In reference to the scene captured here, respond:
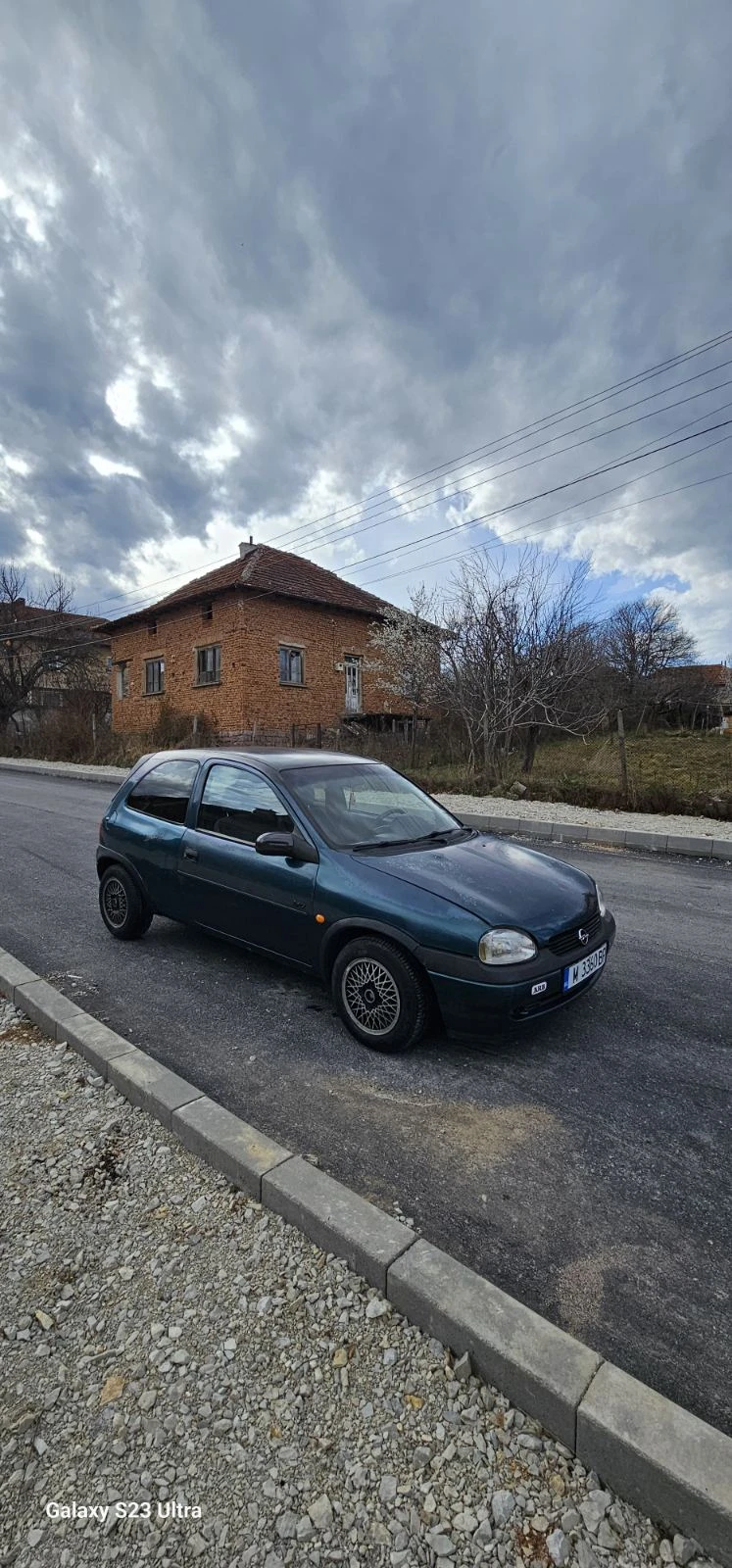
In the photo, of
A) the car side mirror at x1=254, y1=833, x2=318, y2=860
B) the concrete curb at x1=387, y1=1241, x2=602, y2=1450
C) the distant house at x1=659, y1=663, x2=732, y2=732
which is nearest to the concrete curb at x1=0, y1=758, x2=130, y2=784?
the car side mirror at x1=254, y1=833, x2=318, y2=860

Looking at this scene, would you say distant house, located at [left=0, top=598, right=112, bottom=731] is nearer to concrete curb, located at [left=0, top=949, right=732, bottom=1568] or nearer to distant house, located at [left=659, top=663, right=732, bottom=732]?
distant house, located at [left=659, top=663, right=732, bottom=732]

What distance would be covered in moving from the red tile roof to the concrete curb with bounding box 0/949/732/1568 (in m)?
21.7

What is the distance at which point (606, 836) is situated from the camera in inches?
373

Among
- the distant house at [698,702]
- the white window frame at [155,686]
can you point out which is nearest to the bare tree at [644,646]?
the distant house at [698,702]

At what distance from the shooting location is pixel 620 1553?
1321 mm

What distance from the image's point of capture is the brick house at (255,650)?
74.8 feet

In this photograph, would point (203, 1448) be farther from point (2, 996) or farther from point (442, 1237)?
point (2, 996)

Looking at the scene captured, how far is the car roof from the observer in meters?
4.18

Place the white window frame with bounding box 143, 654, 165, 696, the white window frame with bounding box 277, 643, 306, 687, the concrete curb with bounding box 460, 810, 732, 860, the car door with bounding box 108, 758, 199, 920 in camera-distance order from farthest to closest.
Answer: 1. the white window frame with bounding box 143, 654, 165, 696
2. the white window frame with bounding box 277, 643, 306, 687
3. the concrete curb with bounding box 460, 810, 732, 860
4. the car door with bounding box 108, 758, 199, 920

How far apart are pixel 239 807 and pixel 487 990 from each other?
6.38ft

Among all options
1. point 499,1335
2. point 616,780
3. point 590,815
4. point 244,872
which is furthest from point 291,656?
point 499,1335

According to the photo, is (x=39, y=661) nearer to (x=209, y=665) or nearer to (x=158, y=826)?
(x=209, y=665)

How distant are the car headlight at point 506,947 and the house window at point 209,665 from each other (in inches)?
857

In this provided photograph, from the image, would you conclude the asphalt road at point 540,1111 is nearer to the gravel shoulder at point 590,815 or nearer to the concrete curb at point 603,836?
the concrete curb at point 603,836
